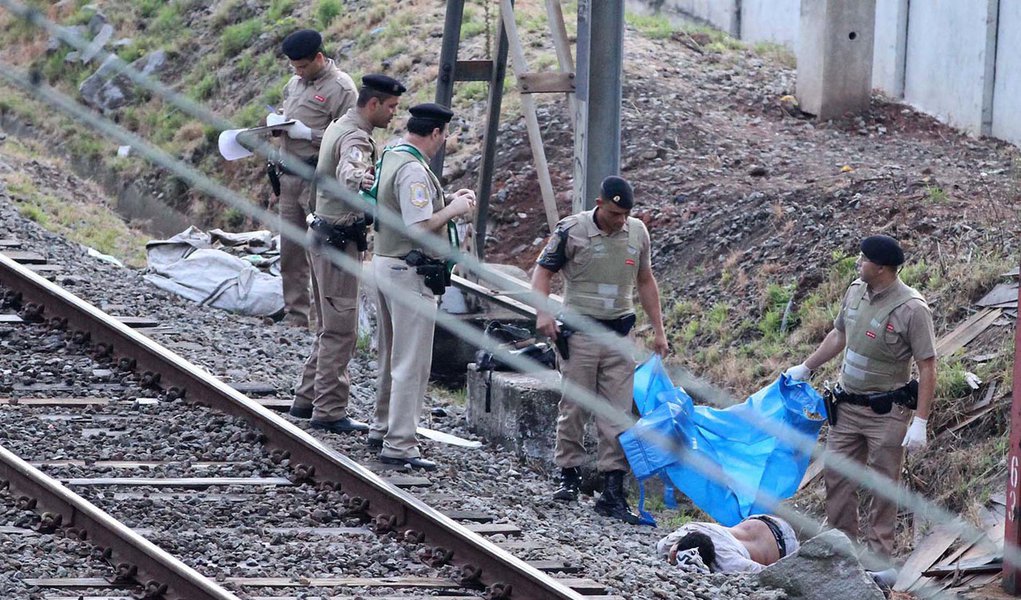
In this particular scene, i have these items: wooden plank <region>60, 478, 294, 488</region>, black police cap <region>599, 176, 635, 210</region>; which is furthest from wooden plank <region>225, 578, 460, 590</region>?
black police cap <region>599, 176, 635, 210</region>

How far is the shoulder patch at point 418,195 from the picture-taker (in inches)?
326

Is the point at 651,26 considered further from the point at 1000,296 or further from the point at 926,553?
the point at 926,553

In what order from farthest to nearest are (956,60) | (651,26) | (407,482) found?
(651,26) → (956,60) → (407,482)

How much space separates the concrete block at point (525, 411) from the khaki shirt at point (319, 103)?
1.98 m

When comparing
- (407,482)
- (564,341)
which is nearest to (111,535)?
(407,482)

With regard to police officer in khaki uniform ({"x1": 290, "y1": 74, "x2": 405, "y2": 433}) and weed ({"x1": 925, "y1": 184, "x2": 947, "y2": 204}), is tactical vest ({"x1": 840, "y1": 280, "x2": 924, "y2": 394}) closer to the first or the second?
police officer in khaki uniform ({"x1": 290, "y1": 74, "x2": 405, "y2": 433})

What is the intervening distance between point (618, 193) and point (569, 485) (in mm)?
1718

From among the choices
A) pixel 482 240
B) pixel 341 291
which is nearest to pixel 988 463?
pixel 341 291

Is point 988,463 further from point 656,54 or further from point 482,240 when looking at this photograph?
point 656,54

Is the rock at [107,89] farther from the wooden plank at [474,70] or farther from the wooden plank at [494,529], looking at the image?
the wooden plank at [494,529]

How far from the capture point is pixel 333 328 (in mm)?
8984

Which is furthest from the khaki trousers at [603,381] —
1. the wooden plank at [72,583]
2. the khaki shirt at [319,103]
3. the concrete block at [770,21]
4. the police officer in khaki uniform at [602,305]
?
the concrete block at [770,21]

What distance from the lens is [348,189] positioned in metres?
8.70

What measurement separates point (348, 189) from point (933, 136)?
907 cm
